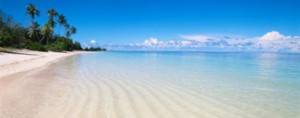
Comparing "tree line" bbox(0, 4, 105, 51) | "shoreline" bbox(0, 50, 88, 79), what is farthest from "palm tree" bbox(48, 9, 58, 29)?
"shoreline" bbox(0, 50, 88, 79)

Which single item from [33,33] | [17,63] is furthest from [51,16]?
[17,63]

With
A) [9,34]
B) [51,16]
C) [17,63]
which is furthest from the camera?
[51,16]

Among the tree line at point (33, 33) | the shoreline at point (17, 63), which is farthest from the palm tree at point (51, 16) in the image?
the shoreline at point (17, 63)

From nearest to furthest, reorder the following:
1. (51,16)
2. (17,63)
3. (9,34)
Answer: (17,63)
(9,34)
(51,16)

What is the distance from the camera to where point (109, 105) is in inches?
245

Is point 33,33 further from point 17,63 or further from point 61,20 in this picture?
point 17,63

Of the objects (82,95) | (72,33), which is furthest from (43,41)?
(82,95)

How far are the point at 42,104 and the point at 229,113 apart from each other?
15.0 ft

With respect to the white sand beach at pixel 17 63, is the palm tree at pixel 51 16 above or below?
above

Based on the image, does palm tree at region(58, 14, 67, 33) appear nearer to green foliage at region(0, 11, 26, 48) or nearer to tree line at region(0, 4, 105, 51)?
tree line at region(0, 4, 105, 51)

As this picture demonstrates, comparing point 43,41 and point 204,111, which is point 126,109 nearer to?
point 204,111

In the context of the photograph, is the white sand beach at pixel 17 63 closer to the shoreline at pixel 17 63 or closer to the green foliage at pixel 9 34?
the shoreline at pixel 17 63

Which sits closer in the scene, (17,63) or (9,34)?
(17,63)

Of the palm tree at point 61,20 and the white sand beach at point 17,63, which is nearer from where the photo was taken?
the white sand beach at point 17,63
